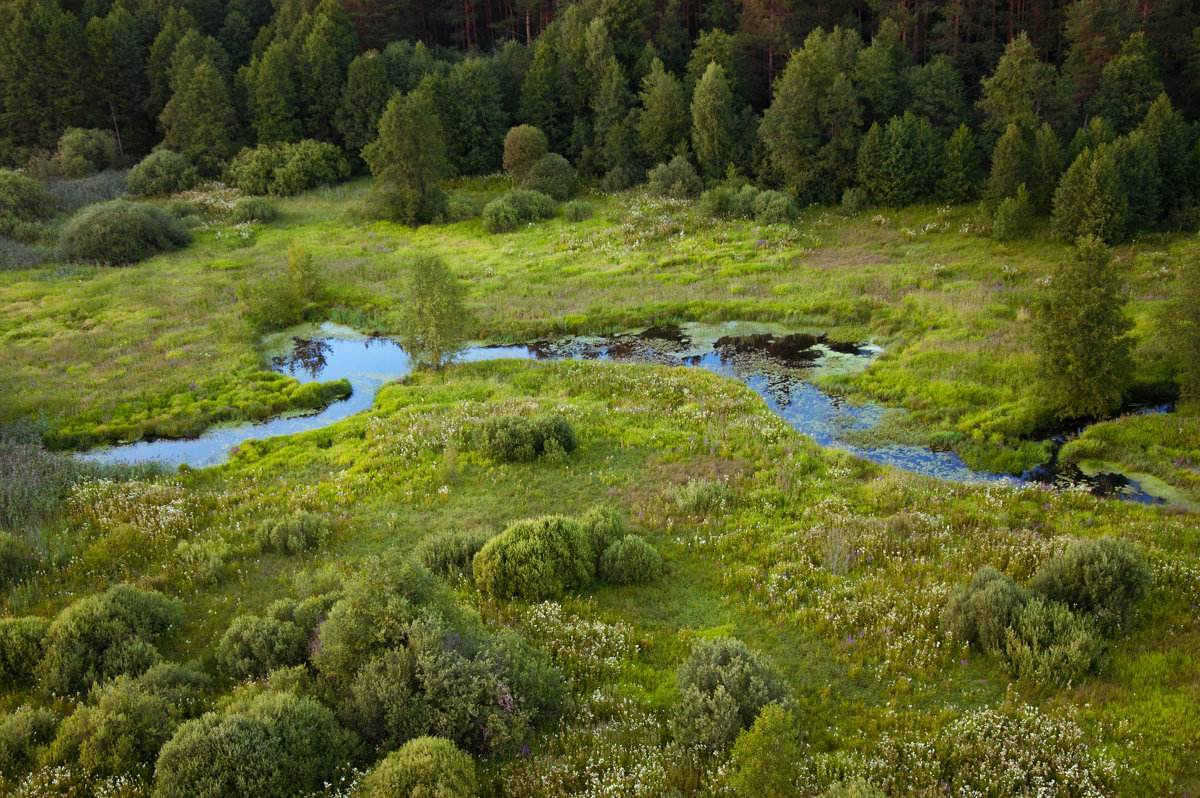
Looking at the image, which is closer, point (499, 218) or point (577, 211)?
point (499, 218)

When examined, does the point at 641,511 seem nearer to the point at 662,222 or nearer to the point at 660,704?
the point at 660,704

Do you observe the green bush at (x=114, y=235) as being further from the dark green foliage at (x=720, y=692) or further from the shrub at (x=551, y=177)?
the dark green foliage at (x=720, y=692)

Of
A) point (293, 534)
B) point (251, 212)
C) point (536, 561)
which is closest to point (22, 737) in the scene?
point (293, 534)

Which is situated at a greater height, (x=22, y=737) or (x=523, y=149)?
(x=523, y=149)

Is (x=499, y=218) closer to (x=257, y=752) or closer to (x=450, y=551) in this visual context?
(x=450, y=551)

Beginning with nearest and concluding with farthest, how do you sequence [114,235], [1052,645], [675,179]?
[1052,645] → [114,235] → [675,179]

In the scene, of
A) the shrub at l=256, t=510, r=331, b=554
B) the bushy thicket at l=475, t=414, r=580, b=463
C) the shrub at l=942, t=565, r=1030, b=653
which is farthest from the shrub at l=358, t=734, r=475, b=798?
the bushy thicket at l=475, t=414, r=580, b=463

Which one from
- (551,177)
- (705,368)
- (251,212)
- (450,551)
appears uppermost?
(551,177)
